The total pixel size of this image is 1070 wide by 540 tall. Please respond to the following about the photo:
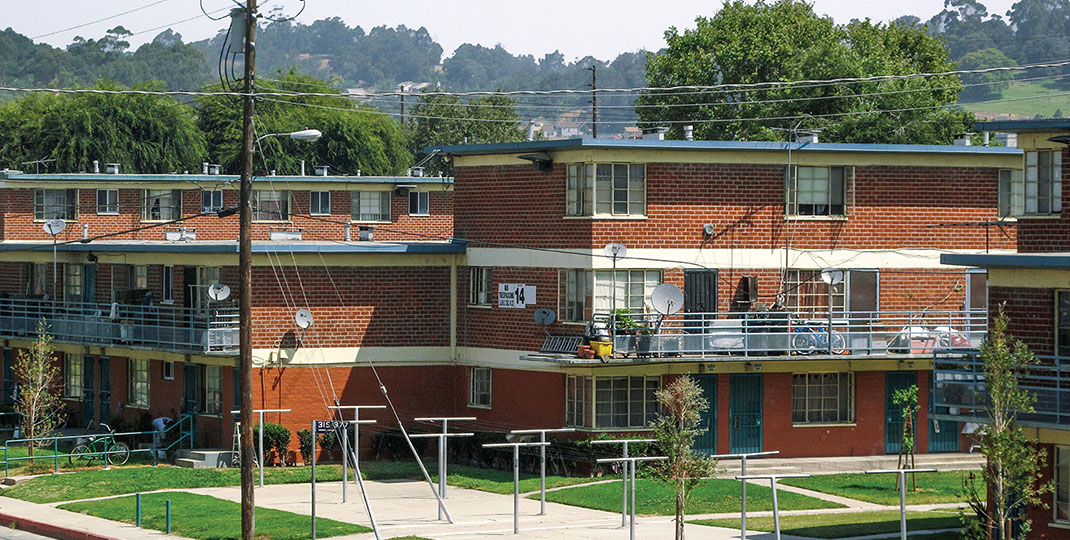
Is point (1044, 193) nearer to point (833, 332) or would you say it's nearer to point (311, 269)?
point (833, 332)

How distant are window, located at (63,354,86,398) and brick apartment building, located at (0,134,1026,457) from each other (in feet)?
13.8

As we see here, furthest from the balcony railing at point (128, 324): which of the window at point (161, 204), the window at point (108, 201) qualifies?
the window at point (161, 204)

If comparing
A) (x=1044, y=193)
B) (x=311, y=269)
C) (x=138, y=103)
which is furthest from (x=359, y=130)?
(x=1044, y=193)

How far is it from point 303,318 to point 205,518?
10336mm

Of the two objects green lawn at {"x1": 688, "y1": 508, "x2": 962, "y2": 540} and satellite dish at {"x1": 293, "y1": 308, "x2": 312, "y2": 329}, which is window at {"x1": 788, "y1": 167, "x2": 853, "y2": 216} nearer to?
green lawn at {"x1": 688, "y1": 508, "x2": 962, "y2": 540}

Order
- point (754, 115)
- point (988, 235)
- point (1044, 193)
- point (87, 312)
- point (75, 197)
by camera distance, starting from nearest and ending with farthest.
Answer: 1. point (1044, 193)
2. point (988, 235)
3. point (87, 312)
4. point (75, 197)
5. point (754, 115)

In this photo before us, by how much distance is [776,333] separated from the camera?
41.0 m

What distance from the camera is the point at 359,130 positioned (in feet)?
372

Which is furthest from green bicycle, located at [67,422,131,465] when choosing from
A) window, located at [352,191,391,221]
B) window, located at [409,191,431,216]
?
window, located at [409,191,431,216]

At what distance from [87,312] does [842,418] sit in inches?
948

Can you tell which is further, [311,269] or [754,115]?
[754,115]

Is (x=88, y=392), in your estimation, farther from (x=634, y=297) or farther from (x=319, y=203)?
(x=634, y=297)

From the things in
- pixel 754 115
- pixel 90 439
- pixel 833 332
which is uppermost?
pixel 754 115

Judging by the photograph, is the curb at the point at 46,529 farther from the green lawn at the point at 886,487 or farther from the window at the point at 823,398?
the window at the point at 823,398
